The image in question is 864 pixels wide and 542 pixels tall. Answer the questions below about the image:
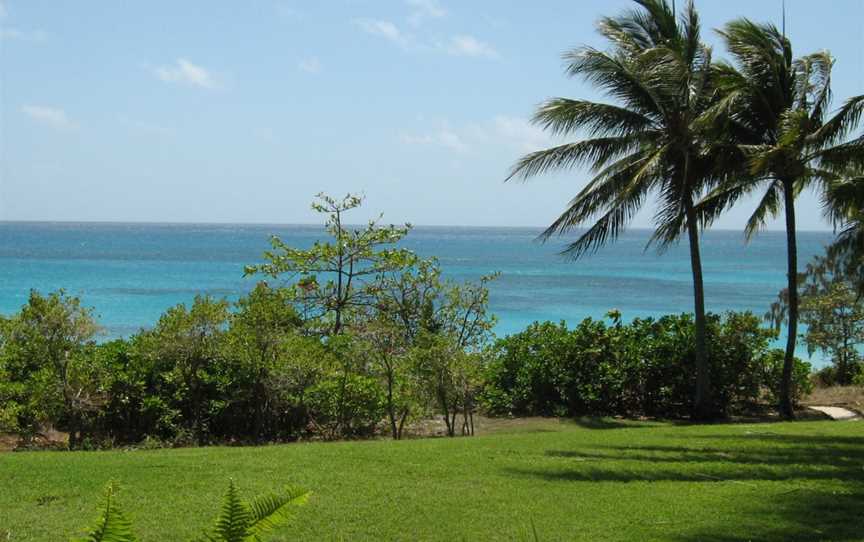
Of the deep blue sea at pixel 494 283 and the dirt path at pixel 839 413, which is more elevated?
the dirt path at pixel 839 413

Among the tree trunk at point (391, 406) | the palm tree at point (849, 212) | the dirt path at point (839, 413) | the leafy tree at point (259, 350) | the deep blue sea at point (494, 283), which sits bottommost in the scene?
the deep blue sea at point (494, 283)

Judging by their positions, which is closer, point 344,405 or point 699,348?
point 344,405

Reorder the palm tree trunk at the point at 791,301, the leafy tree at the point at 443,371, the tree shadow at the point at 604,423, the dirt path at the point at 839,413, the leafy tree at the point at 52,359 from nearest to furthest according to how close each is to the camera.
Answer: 1. the leafy tree at the point at 52,359
2. the leafy tree at the point at 443,371
3. the tree shadow at the point at 604,423
4. the palm tree trunk at the point at 791,301
5. the dirt path at the point at 839,413

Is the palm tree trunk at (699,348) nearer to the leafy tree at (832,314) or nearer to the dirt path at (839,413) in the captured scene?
the dirt path at (839,413)

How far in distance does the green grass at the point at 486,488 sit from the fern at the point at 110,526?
171 inches

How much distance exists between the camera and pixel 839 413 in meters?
16.5

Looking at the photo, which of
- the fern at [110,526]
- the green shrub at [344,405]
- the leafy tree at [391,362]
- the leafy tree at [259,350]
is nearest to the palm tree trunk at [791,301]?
the leafy tree at [391,362]

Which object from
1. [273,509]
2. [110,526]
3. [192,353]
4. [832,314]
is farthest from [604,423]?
[110,526]

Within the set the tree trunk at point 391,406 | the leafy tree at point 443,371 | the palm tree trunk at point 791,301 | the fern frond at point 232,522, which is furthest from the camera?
the palm tree trunk at point 791,301

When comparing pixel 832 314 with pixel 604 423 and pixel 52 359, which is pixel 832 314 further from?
pixel 52 359

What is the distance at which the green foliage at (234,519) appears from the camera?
2.34 metres

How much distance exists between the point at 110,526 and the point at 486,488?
20.8 feet

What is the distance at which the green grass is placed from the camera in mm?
6957

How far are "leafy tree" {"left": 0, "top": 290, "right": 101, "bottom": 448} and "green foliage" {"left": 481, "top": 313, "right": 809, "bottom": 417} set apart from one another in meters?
7.21
